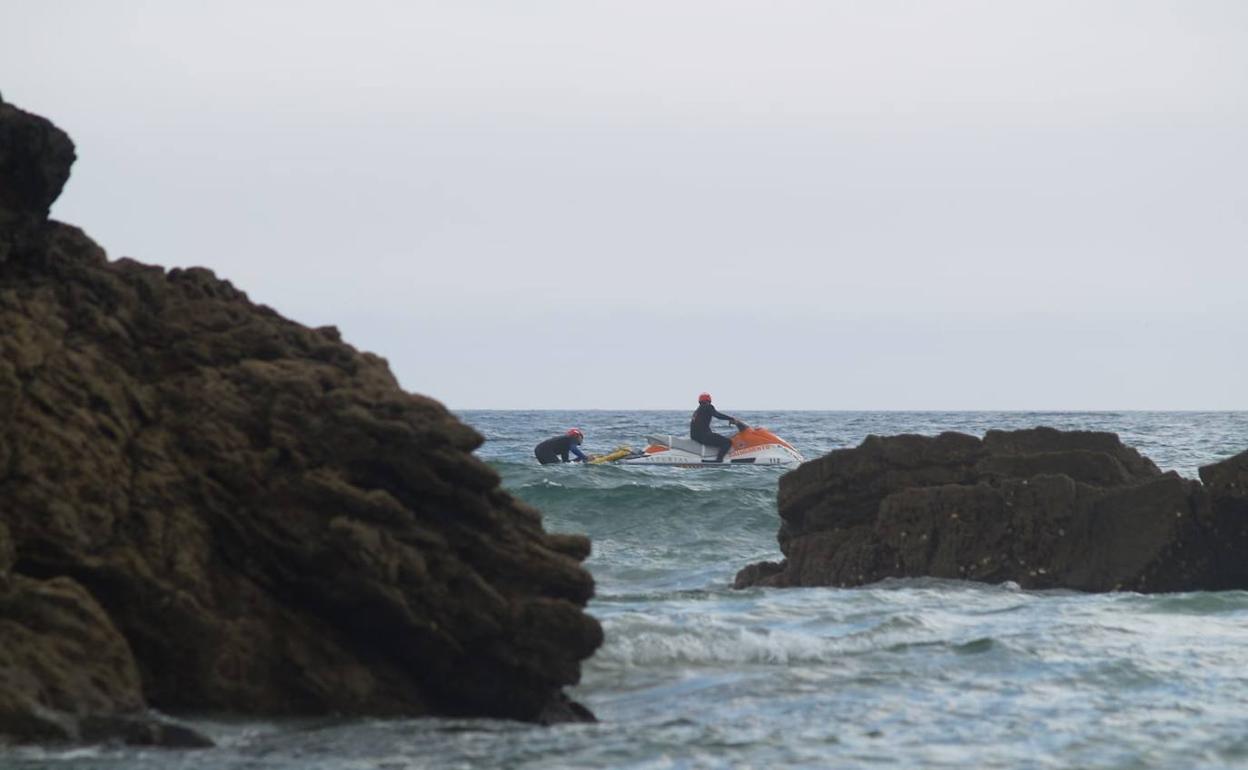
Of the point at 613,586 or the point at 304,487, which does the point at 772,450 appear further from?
the point at 304,487

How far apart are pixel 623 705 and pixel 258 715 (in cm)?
234

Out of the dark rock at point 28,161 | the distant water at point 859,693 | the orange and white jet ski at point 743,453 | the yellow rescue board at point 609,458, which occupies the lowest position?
the distant water at point 859,693

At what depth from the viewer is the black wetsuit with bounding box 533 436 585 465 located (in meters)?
36.4

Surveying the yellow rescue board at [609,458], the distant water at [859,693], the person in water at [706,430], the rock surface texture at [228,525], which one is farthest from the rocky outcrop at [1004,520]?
the yellow rescue board at [609,458]

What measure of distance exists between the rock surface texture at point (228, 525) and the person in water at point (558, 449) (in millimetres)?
27270

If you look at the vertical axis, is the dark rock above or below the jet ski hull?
above

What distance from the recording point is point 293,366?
8930 millimetres

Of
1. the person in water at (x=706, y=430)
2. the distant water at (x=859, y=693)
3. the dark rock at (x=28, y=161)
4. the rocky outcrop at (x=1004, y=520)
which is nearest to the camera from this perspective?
the distant water at (x=859, y=693)

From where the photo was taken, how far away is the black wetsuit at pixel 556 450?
119 feet

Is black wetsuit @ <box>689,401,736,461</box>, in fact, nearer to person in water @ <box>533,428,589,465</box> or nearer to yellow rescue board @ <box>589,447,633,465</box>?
yellow rescue board @ <box>589,447,633,465</box>

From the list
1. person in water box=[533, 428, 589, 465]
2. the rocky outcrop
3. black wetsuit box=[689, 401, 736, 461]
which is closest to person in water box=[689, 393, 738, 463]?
black wetsuit box=[689, 401, 736, 461]

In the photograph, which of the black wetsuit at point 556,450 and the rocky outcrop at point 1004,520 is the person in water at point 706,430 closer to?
the black wetsuit at point 556,450

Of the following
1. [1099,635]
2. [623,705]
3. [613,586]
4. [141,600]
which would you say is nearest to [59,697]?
[141,600]

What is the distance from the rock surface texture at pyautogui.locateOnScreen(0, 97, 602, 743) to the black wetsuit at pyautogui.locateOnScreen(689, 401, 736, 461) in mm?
26799
